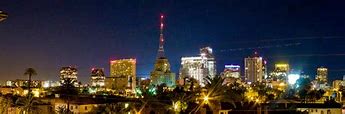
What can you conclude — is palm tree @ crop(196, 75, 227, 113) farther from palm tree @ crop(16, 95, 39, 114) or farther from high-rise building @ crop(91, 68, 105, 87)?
high-rise building @ crop(91, 68, 105, 87)

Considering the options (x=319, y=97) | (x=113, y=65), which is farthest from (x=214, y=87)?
(x=113, y=65)

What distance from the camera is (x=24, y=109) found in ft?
115

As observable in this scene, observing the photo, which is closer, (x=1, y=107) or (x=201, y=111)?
(x=1, y=107)

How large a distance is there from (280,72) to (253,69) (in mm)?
10666

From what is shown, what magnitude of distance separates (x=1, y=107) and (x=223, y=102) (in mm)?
18968

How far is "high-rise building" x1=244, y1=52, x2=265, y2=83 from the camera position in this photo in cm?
14988

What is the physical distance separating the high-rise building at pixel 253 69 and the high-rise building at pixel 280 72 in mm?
3474

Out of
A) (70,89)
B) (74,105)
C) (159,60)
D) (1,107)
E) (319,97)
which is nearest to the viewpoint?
(1,107)

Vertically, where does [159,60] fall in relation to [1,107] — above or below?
above

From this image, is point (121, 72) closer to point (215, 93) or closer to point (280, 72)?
point (280, 72)

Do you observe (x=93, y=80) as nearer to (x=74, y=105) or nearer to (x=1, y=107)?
(x=74, y=105)

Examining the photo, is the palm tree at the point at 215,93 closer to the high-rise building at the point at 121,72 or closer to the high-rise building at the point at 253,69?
the high-rise building at the point at 121,72

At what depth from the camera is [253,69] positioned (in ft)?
502

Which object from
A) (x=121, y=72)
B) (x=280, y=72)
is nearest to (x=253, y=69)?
(x=280, y=72)
